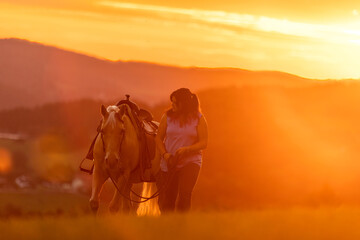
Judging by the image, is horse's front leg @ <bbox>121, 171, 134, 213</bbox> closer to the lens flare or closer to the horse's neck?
the horse's neck

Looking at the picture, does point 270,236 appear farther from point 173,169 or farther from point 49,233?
point 173,169

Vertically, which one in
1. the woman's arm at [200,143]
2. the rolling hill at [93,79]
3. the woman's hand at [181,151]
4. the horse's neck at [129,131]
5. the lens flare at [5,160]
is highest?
the rolling hill at [93,79]

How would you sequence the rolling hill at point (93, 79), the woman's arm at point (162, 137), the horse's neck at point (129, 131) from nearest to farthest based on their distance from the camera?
the woman's arm at point (162, 137), the horse's neck at point (129, 131), the rolling hill at point (93, 79)

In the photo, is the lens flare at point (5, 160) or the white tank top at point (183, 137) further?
the lens flare at point (5, 160)

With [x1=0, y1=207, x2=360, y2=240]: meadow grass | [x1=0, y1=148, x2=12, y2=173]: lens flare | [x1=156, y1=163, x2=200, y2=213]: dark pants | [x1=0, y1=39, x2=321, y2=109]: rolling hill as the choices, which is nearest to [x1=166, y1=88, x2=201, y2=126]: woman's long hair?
[x1=156, y1=163, x2=200, y2=213]: dark pants

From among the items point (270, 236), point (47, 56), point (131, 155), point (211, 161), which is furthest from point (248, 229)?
point (47, 56)

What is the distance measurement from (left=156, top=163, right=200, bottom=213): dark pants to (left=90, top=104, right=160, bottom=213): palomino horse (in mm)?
2048

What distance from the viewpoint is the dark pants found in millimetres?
14289

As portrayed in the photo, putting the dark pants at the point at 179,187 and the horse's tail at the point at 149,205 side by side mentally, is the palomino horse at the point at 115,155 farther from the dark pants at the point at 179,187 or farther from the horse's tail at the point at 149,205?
the horse's tail at the point at 149,205

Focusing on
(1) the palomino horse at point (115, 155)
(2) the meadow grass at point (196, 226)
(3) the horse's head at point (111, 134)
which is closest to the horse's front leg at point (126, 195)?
(1) the palomino horse at point (115, 155)

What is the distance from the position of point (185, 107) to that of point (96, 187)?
3.27 meters

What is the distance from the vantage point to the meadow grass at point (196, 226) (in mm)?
8516

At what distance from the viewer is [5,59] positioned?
17950 cm

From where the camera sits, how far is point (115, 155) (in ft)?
55.6
